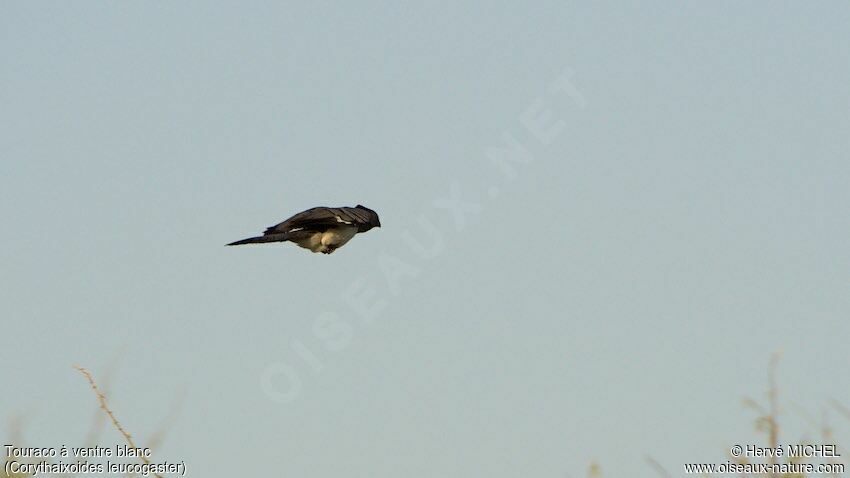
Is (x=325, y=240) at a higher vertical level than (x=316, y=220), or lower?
lower

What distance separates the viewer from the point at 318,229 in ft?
47.6

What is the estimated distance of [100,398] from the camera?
6578 mm

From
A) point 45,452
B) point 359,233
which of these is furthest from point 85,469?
point 359,233

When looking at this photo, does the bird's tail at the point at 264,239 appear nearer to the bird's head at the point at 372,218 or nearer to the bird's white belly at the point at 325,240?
the bird's white belly at the point at 325,240

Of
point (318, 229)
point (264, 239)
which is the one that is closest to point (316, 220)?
point (318, 229)

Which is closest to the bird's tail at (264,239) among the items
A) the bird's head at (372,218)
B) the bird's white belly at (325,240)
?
the bird's white belly at (325,240)

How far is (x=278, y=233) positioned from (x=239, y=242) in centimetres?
85

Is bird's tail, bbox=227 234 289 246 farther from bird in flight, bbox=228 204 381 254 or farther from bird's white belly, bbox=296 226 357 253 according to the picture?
bird's white belly, bbox=296 226 357 253

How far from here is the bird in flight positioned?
1420 cm

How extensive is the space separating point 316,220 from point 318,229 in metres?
0.27

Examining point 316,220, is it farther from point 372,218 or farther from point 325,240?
point 372,218

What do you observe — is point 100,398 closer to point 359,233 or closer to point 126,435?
point 126,435

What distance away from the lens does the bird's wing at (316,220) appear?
14211mm

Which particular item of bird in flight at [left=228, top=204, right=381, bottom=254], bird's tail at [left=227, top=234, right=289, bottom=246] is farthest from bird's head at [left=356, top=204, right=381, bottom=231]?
bird's tail at [left=227, top=234, right=289, bottom=246]
